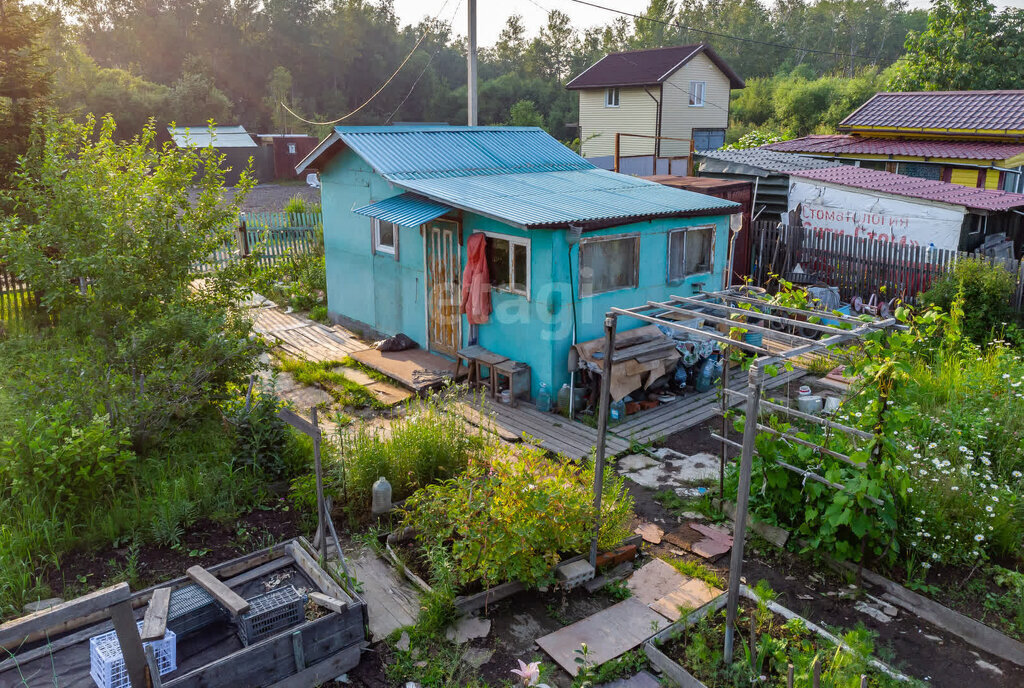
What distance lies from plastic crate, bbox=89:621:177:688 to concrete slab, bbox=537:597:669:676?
2406 millimetres

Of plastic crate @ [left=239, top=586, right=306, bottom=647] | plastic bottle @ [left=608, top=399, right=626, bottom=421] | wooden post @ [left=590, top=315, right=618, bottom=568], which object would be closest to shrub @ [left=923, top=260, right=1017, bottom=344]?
plastic bottle @ [left=608, top=399, right=626, bottom=421]

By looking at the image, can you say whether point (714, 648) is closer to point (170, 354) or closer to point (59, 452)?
point (59, 452)

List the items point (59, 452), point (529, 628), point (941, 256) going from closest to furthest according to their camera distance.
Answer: point (529, 628), point (59, 452), point (941, 256)

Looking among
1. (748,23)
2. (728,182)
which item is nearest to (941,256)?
(728,182)

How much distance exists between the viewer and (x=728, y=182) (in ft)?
48.6

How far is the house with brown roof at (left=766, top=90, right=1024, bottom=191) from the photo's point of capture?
1642cm

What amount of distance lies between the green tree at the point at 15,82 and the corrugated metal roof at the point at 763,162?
13949 mm

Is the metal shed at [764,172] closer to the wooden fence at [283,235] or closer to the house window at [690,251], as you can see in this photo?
the house window at [690,251]

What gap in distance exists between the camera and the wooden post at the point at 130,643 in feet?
12.2

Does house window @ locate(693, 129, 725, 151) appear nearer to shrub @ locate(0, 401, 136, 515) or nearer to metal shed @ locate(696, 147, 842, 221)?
metal shed @ locate(696, 147, 842, 221)

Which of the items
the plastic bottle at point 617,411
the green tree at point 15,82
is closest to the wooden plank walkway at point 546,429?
the plastic bottle at point 617,411

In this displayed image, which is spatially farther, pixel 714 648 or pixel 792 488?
pixel 792 488

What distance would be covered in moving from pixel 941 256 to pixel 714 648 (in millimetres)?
9804

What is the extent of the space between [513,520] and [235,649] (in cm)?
203
